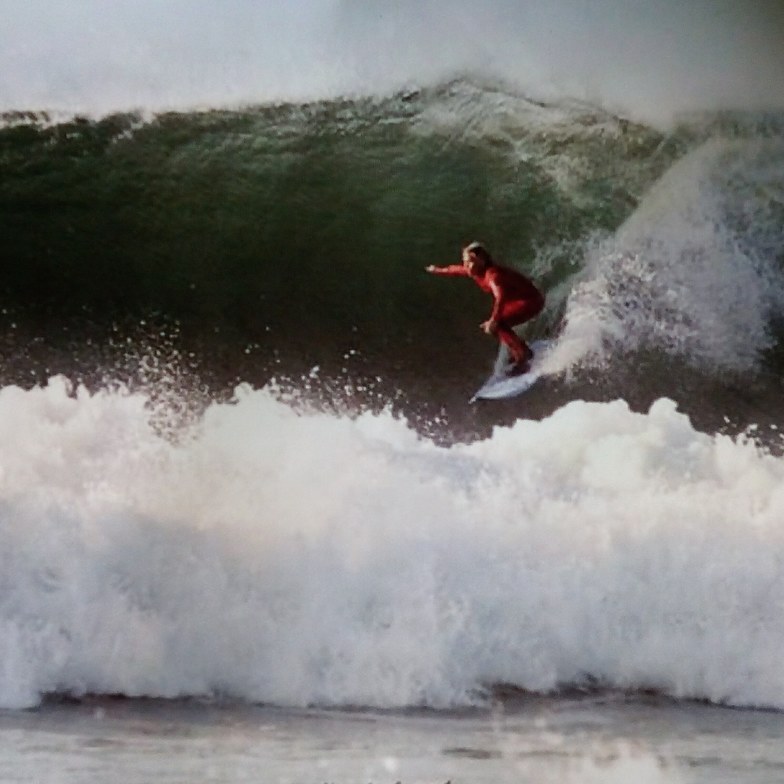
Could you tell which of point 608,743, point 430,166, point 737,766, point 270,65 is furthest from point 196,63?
point 737,766

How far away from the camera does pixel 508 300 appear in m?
3.28

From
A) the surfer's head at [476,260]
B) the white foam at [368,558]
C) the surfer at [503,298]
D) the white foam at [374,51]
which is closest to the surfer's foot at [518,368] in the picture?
the surfer at [503,298]

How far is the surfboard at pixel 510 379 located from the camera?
3246 millimetres

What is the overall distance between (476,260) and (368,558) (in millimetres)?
862

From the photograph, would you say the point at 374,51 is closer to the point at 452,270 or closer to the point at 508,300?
the point at 452,270

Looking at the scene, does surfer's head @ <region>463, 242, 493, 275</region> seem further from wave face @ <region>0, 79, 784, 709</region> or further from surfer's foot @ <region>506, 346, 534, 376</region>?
surfer's foot @ <region>506, 346, 534, 376</region>

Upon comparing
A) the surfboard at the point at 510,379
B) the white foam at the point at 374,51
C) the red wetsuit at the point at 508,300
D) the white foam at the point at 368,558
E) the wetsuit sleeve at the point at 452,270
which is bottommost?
the white foam at the point at 368,558

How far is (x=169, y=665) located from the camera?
2941 millimetres

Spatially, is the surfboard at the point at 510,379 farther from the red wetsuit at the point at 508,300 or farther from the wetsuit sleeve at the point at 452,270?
the wetsuit sleeve at the point at 452,270

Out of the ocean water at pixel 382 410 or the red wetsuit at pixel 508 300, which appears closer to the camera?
the ocean water at pixel 382 410

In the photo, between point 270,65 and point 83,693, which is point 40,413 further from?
point 270,65

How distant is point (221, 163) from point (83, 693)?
4.64ft

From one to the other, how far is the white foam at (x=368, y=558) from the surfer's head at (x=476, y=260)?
1.47 ft

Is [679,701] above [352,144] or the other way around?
the other way around
